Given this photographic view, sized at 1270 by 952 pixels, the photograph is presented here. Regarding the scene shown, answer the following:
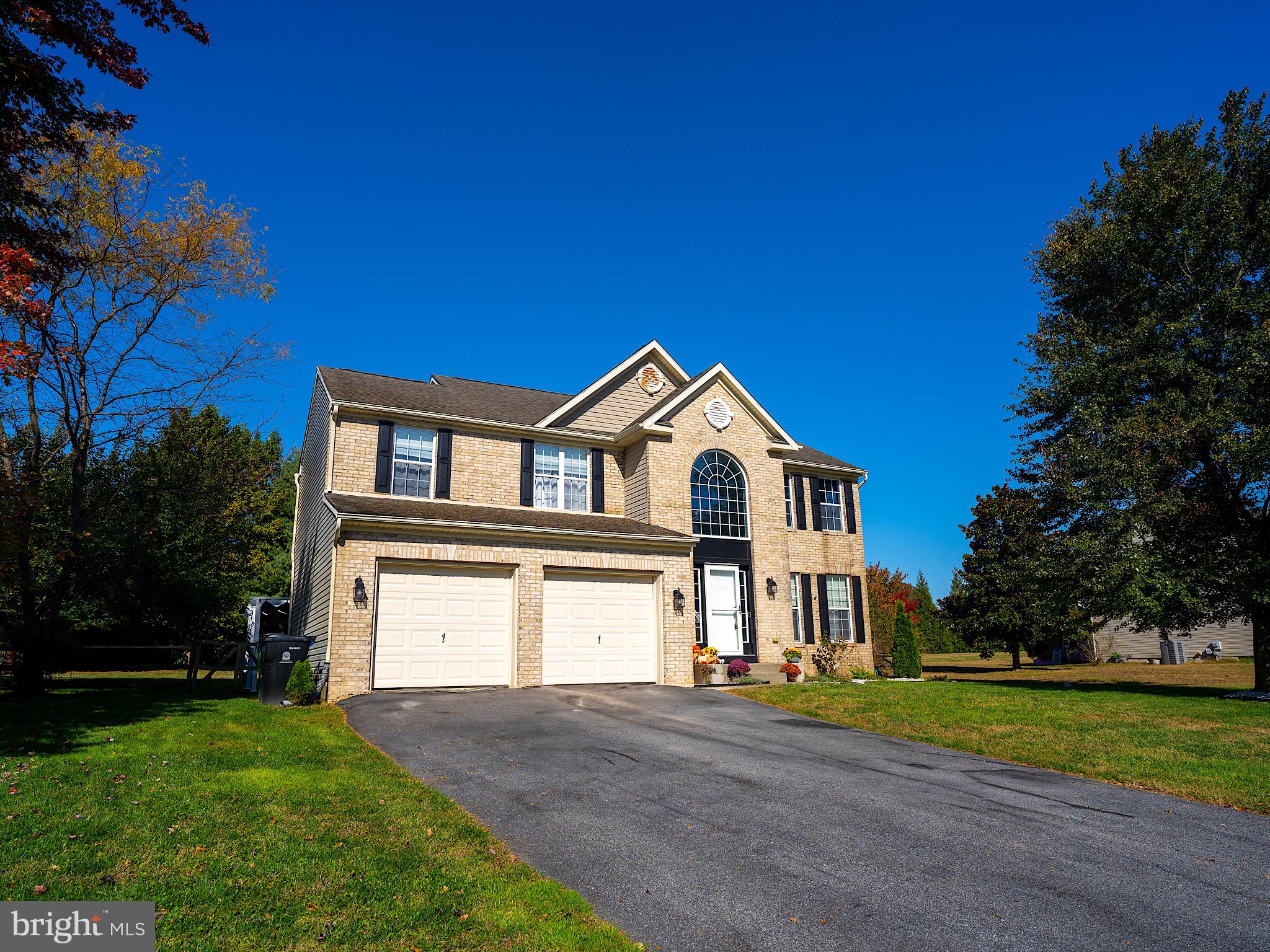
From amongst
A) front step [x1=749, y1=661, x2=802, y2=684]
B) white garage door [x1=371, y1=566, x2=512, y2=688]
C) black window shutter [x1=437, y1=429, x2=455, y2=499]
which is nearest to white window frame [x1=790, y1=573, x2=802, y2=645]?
front step [x1=749, y1=661, x2=802, y2=684]

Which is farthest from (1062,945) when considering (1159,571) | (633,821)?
(1159,571)

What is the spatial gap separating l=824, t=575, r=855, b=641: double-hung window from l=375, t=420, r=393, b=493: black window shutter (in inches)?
529

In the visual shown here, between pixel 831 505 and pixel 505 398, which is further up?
pixel 505 398

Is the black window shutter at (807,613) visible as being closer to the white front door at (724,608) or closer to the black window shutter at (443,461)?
A: the white front door at (724,608)

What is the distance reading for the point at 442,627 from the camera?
608 inches

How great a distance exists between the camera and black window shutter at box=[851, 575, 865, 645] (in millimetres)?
23109

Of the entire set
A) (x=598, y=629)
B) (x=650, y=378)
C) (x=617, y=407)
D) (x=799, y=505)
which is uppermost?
(x=650, y=378)

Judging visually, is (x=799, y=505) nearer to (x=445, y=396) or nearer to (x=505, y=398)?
(x=505, y=398)

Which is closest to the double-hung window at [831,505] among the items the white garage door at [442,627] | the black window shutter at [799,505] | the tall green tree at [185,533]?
the black window shutter at [799,505]

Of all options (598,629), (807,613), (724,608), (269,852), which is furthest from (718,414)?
(269,852)

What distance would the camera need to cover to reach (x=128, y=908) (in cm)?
424

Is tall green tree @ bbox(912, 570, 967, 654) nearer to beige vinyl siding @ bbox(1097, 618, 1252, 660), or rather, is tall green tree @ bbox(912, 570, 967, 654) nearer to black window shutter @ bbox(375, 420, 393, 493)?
beige vinyl siding @ bbox(1097, 618, 1252, 660)

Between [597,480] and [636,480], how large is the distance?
112cm

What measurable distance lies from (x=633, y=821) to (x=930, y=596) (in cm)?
4943
